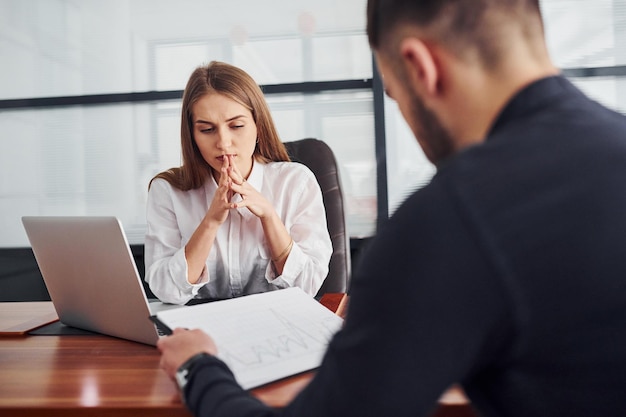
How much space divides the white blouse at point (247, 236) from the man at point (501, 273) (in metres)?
1.02

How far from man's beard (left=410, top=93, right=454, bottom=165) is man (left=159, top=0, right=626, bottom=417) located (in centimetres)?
5

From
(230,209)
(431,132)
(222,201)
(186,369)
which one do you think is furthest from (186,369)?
(230,209)

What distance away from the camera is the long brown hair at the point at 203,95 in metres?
1.61

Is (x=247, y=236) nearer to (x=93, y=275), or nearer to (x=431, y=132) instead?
(x=93, y=275)

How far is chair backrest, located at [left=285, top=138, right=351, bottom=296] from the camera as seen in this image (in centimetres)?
171

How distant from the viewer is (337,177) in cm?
179

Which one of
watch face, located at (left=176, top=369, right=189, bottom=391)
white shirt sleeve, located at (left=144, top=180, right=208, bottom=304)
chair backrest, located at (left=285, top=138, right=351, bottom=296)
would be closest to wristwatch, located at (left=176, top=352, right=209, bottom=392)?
watch face, located at (left=176, top=369, right=189, bottom=391)

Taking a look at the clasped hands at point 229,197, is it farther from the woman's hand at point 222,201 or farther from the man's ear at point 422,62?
the man's ear at point 422,62

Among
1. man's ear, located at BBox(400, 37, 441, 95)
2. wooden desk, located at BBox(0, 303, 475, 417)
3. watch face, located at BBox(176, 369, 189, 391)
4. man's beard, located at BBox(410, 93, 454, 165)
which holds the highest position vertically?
man's ear, located at BBox(400, 37, 441, 95)

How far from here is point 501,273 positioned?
0.41m

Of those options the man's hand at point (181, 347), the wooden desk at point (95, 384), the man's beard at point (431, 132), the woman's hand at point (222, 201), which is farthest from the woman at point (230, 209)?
the man's beard at point (431, 132)

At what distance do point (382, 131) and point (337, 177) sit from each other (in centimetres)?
97

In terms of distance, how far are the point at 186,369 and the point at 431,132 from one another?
403 mm

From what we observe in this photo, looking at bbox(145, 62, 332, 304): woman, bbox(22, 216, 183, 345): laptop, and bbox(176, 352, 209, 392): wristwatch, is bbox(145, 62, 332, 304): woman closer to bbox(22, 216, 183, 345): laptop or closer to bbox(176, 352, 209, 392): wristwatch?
bbox(22, 216, 183, 345): laptop
